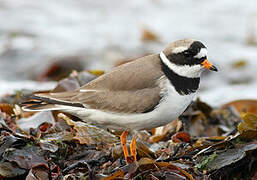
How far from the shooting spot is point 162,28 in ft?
43.3

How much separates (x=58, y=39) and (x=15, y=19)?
205 cm

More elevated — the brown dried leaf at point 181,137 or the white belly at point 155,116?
the white belly at point 155,116

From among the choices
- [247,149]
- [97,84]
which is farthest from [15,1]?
[247,149]

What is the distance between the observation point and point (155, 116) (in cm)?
→ 404

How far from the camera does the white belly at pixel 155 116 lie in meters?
4.03

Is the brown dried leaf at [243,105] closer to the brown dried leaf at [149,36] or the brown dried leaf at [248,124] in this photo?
the brown dried leaf at [248,124]

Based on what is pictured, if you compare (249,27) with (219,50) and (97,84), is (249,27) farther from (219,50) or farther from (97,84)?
(97,84)

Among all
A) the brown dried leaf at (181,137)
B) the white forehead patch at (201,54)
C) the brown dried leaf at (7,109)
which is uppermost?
the white forehead patch at (201,54)

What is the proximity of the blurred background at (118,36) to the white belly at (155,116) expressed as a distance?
15.1 feet

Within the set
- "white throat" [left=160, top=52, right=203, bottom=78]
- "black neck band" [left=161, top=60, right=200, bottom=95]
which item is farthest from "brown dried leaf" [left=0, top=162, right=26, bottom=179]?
"white throat" [left=160, top=52, right=203, bottom=78]

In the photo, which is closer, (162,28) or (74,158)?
(74,158)

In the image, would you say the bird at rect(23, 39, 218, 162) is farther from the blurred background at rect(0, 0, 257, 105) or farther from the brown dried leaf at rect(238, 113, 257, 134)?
the blurred background at rect(0, 0, 257, 105)

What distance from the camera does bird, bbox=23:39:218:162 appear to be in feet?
13.4

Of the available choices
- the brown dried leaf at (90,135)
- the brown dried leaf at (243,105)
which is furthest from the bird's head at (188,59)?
the brown dried leaf at (243,105)
